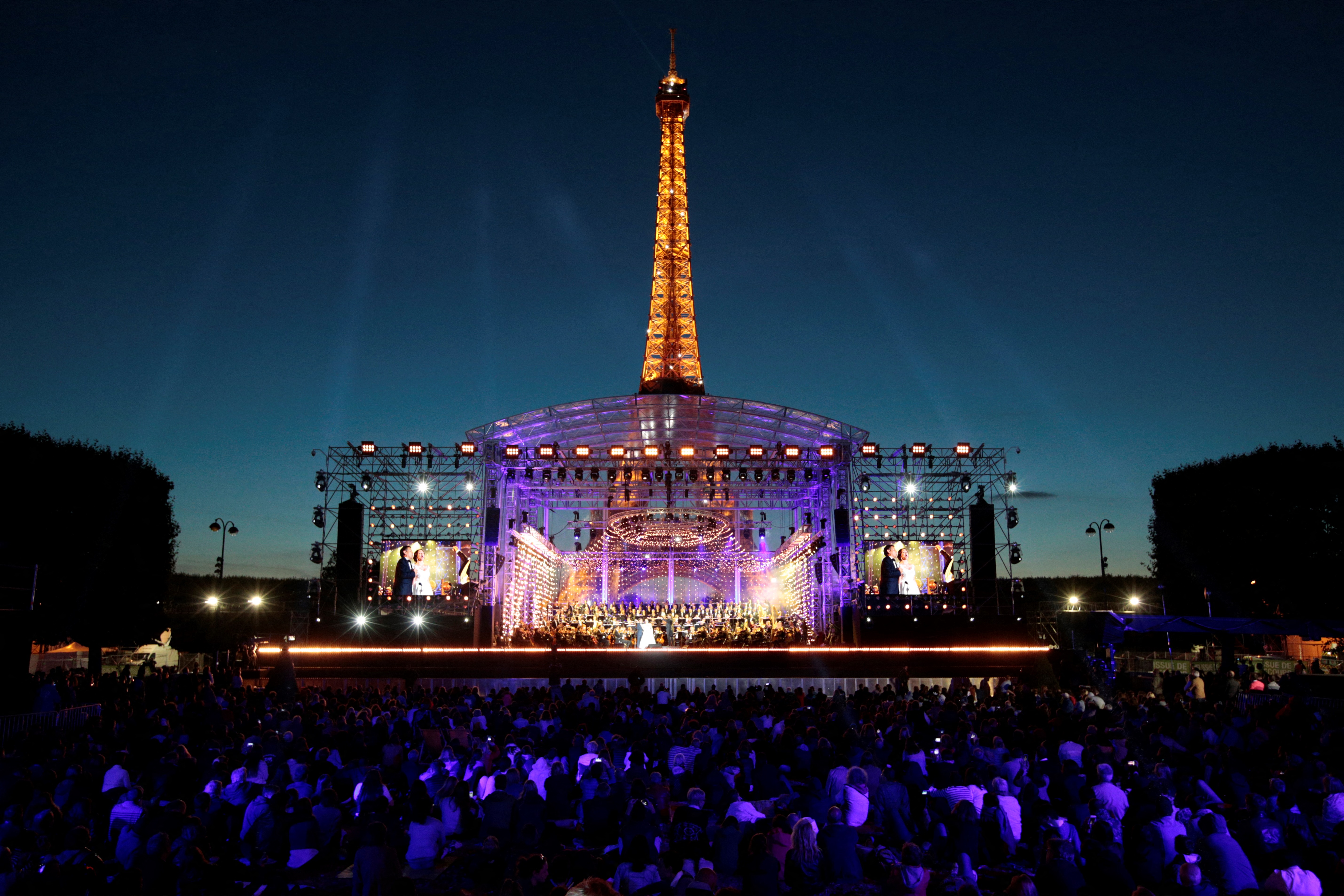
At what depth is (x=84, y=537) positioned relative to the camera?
27.5 meters

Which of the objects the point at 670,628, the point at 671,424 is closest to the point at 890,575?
the point at 670,628

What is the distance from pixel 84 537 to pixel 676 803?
85.1ft

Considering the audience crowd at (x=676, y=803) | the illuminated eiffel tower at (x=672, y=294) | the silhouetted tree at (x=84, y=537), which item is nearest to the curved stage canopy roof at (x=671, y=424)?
the silhouetted tree at (x=84, y=537)

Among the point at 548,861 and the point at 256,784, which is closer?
the point at 548,861

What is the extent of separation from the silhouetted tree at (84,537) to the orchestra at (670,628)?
1226 cm

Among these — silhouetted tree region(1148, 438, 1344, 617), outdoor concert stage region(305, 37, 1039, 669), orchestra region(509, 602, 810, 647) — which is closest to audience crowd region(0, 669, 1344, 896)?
outdoor concert stage region(305, 37, 1039, 669)

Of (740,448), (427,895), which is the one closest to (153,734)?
(427,895)

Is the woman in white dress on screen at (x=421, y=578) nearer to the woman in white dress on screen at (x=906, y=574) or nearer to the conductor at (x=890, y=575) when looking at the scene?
the conductor at (x=890, y=575)

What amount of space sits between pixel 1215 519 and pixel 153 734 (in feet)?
118

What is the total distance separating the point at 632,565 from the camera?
1833 inches

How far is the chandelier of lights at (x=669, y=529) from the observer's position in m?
37.4

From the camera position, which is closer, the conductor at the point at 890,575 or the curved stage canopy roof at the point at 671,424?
the conductor at the point at 890,575

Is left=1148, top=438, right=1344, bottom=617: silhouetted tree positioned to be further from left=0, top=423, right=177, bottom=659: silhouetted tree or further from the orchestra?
left=0, top=423, right=177, bottom=659: silhouetted tree

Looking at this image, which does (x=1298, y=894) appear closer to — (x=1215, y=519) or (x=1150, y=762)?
(x=1150, y=762)
